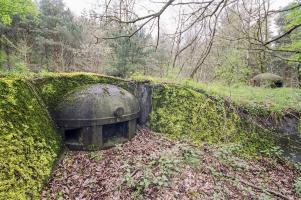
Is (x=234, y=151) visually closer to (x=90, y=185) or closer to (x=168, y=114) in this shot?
(x=168, y=114)

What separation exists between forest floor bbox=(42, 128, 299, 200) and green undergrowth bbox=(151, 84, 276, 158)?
1.91 feet

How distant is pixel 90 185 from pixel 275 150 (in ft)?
14.8

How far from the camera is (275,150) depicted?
208 inches

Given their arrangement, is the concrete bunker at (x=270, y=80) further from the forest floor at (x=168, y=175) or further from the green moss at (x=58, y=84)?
the green moss at (x=58, y=84)

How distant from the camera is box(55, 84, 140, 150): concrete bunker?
4961 millimetres

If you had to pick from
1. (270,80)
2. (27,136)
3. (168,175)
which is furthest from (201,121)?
(270,80)

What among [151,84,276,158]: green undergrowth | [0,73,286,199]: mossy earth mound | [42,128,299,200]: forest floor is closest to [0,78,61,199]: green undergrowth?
[0,73,286,199]: mossy earth mound

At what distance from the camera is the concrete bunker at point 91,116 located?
4.96 meters

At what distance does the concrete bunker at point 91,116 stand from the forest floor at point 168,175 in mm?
289

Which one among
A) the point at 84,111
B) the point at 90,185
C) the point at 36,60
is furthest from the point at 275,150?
Answer: the point at 36,60

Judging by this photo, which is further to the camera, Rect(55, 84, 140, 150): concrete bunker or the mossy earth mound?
Rect(55, 84, 140, 150): concrete bunker

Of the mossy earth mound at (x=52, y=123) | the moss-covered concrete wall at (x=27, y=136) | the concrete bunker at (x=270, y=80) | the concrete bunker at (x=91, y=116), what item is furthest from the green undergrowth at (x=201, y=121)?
the concrete bunker at (x=270, y=80)

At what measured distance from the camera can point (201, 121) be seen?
6203mm

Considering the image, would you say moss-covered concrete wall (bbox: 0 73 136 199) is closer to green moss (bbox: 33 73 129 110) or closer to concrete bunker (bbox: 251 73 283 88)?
green moss (bbox: 33 73 129 110)
